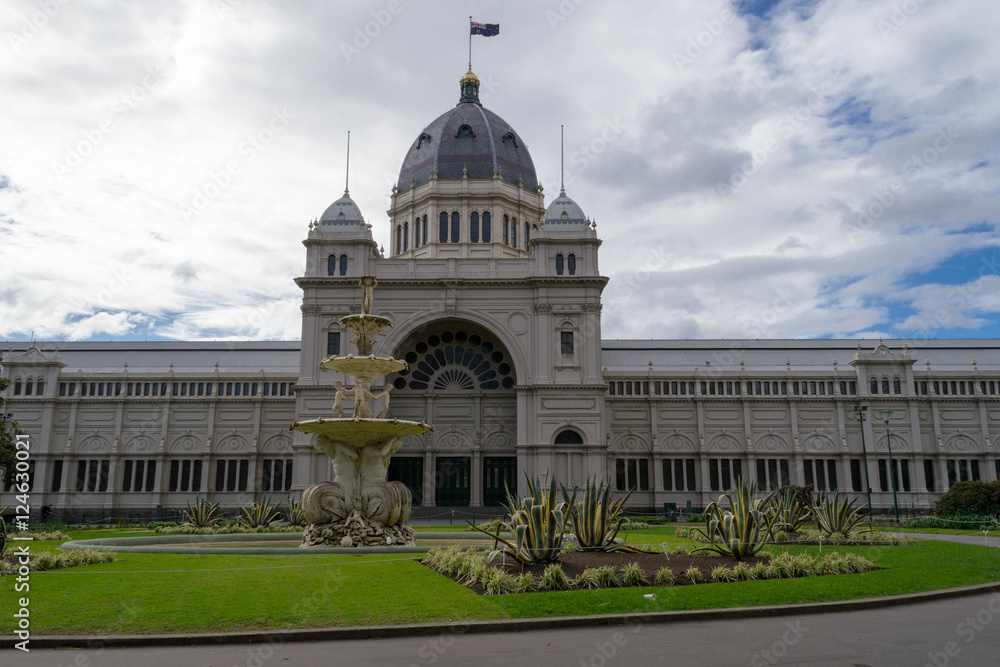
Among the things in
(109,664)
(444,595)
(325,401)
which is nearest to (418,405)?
(325,401)

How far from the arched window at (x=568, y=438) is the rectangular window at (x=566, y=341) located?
5456 mm

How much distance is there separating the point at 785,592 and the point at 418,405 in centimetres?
4241

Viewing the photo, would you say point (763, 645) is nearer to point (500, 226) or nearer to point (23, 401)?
point (500, 226)

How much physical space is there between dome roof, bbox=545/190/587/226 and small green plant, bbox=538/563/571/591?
41.6 metres

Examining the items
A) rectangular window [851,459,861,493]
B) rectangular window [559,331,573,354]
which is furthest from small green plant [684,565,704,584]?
rectangular window [851,459,861,493]

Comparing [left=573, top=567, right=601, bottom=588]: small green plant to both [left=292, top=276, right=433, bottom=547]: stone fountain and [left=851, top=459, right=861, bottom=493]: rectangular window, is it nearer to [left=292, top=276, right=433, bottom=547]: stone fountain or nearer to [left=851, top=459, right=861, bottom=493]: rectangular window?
[left=292, top=276, right=433, bottom=547]: stone fountain

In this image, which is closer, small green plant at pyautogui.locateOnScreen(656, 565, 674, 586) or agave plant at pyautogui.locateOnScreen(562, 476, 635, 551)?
→ small green plant at pyautogui.locateOnScreen(656, 565, 674, 586)

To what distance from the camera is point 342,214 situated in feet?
176

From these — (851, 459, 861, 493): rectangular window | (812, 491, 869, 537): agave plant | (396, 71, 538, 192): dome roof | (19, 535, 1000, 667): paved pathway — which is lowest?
(19, 535, 1000, 667): paved pathway

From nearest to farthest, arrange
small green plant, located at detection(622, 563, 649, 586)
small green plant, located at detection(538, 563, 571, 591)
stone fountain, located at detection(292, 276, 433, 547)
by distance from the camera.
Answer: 1. small green plant, located at detection(538, 563, 571, 591)
2. small green plant, located at detection(622, 563, 649, 586)
3. stone fountain, located at detection(292, 276, 433, 547)

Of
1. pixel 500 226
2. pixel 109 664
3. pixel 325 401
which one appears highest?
pixel 500 226

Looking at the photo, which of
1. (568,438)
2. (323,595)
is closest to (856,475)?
(568,438)

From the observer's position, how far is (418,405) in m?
54.6

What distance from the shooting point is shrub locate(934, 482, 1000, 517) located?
38.6 m
